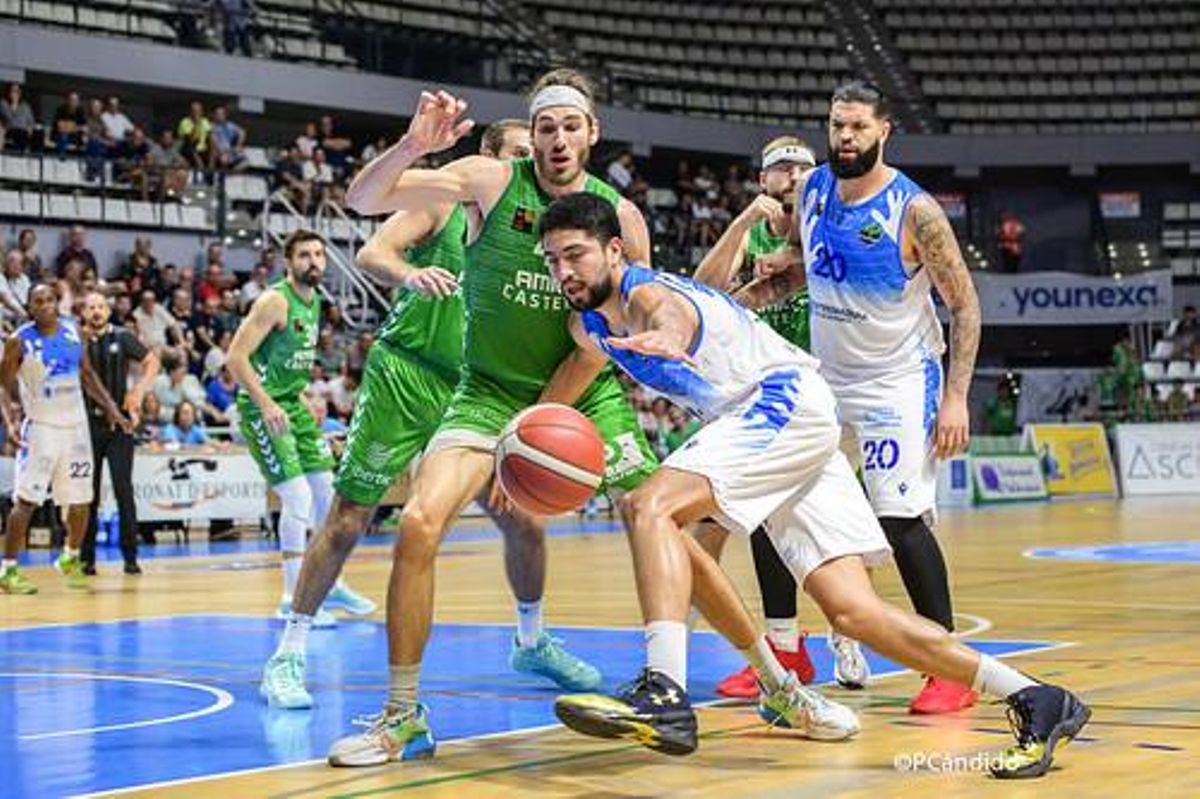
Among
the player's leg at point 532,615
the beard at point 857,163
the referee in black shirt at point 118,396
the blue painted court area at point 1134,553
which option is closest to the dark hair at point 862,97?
the beard at point 857,163

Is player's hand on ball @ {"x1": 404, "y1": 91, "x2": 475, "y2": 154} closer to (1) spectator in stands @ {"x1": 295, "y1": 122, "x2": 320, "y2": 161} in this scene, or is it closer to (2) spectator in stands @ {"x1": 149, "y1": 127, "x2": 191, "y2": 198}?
(2) spectator in stands @ {"x1": 149, "y1": 127, "x2": 191, "y2": 198}

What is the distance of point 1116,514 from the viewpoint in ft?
72.5

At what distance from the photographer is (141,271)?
878 inches

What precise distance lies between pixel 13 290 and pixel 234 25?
917cm

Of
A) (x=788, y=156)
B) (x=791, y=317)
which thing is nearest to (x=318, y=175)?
(x=791, y=317)

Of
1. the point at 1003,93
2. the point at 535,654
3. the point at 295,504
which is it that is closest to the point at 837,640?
the point at 535,654

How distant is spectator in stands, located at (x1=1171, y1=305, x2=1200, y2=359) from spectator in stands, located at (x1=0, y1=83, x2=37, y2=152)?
59.1 feet

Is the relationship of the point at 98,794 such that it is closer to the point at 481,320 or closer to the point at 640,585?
the point at 640,585

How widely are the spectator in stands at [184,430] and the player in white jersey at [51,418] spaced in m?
5.13

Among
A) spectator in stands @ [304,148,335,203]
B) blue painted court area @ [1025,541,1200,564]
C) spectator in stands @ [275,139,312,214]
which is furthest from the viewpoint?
spectator in stands @ [304,148,335,203]

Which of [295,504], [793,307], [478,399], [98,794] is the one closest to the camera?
[98,794]

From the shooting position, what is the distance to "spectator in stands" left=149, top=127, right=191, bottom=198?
78.4 ft

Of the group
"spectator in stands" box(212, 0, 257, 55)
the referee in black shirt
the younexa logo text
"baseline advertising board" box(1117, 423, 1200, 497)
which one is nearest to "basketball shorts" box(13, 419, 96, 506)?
the referee in black shirt

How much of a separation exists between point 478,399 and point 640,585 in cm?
134
